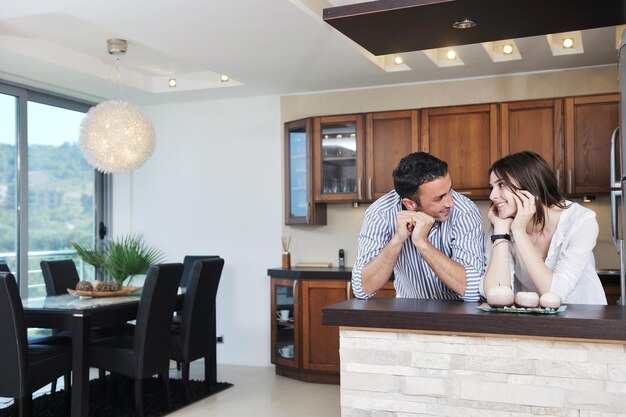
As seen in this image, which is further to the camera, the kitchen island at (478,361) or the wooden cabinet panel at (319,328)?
the wooden cabinet panel at (319,328)

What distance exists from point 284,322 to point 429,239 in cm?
330

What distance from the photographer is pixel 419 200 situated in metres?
2.69

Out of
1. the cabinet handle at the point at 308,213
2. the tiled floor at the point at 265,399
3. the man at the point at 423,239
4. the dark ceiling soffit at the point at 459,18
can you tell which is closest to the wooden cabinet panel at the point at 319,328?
the tiled floor at the point at 265,399

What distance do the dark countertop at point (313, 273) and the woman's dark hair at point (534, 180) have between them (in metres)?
3.20

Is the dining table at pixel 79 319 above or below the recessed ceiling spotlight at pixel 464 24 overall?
below

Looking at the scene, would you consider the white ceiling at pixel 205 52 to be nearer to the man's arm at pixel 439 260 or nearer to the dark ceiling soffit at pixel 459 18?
the dark ceiling soffit at pixel 459 18

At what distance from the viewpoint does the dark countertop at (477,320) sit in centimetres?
196

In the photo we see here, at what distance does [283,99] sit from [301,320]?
2032mm

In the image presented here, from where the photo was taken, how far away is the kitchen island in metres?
1.98

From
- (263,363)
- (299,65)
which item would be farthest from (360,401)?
(263,363)

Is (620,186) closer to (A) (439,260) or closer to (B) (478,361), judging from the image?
(A) (439,260)

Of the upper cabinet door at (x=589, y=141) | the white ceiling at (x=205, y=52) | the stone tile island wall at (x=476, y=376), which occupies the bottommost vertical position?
the stone tile island wall at (x=476, y=376)

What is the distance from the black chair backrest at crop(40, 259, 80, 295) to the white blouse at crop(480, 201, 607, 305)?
3962 mm

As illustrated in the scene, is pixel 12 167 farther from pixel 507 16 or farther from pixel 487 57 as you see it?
pixel 507 16
